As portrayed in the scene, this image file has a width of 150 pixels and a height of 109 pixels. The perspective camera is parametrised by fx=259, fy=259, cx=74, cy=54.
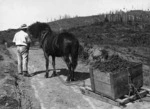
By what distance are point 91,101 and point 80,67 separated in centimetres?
518

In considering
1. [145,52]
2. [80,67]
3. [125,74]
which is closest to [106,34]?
[145,52]

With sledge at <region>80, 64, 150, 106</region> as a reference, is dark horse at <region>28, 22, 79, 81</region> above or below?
above

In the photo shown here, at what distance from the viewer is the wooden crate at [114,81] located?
681cm

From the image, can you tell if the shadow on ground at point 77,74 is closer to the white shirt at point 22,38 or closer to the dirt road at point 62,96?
the dirt road at point 62,96

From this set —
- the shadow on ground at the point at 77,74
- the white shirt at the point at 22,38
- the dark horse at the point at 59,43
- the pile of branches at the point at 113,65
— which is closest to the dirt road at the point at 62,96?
the shadow on ground at the point at 77,74

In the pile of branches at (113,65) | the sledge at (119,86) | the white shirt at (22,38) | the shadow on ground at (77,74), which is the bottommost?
the shadow on ground at (77,74)

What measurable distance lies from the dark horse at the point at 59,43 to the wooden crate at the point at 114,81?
1974 millimetres

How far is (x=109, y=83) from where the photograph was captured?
271 inches

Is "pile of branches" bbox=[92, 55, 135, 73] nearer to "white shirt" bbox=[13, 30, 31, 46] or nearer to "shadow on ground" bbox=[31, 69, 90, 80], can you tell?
"shadow on ground" bbox=[31, 69, 90, 80]

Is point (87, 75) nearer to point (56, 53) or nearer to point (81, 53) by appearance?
point (56, 53)

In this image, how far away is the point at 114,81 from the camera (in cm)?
677

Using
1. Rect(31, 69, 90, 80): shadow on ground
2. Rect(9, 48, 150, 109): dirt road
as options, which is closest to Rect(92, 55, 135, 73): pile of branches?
Rect(9, 48, 150, 109): dirt road

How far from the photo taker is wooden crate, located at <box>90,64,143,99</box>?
6809 mm

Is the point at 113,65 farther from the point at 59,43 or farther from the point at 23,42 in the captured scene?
the point at 23,42
